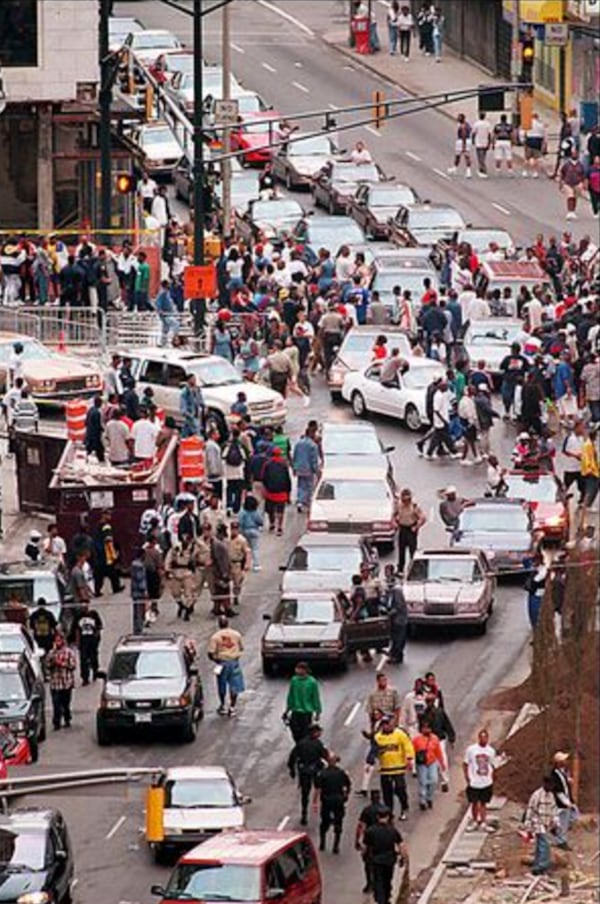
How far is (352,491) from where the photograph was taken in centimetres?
5891

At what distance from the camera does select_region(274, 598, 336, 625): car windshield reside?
2060 inches

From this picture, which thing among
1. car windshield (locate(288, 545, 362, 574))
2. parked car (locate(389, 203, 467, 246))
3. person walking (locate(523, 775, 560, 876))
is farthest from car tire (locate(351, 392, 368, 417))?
person walking (locate(523, 775, 560, 876))

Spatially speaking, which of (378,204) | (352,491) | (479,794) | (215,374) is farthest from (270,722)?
(378,204)

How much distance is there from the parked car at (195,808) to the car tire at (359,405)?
2292cm

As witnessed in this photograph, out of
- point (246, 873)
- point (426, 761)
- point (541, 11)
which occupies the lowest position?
point (426, 761)

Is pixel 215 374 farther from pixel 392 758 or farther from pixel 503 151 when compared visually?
pixel 503 151

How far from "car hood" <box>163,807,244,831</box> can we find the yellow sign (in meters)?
52.3

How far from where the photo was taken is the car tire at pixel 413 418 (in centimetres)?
6588

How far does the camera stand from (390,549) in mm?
58094

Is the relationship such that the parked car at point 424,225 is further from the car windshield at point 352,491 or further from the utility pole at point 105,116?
the car windshield at point 352,491

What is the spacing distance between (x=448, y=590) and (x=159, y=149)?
37.0 metres

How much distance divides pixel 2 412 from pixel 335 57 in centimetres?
4718

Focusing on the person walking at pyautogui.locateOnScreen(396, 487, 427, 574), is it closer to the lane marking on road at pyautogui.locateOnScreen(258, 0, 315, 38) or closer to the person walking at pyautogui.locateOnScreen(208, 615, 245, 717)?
the person walking at pyautogui.locateOnScreen(208, 615, 245, 717)

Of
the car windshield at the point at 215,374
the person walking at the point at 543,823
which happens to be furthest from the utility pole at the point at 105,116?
the person walking at the point at 543,823
